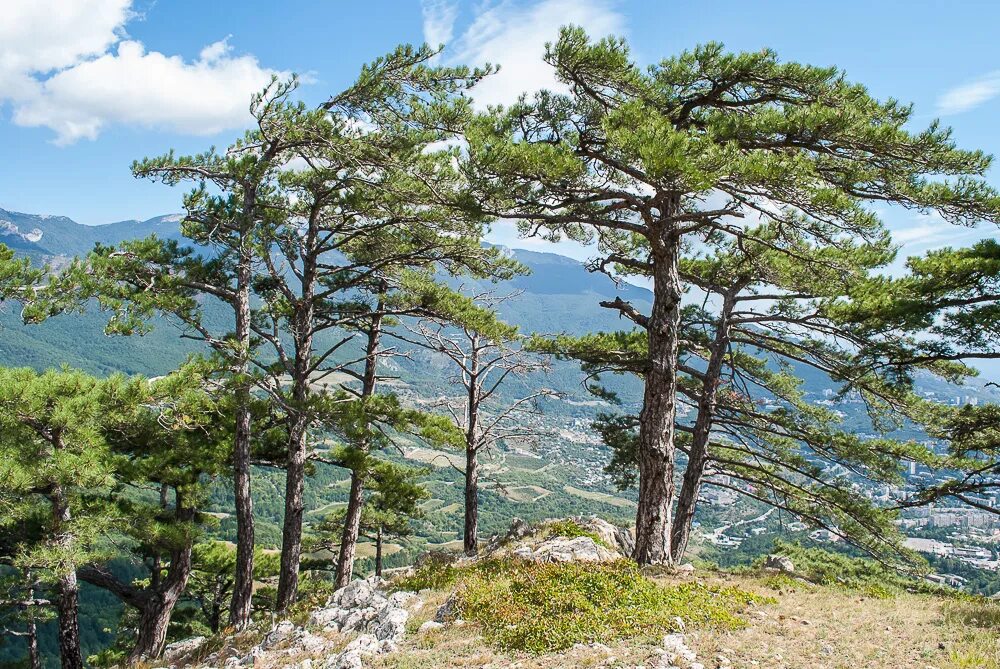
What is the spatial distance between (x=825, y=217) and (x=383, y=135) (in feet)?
23.2

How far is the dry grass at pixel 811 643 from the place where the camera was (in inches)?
197

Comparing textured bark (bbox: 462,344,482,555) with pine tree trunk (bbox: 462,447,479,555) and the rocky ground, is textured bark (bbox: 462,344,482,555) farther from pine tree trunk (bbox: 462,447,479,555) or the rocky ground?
the rocky ground

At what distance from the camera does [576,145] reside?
8.33 metres

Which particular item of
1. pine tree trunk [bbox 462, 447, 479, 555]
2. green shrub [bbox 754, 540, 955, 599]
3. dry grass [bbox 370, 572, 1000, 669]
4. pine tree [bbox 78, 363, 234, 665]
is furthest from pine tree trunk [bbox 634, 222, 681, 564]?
pine tree [bbox 78, 363, 234, 665]

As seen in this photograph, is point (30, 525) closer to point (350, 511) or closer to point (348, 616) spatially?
point (350, 511)

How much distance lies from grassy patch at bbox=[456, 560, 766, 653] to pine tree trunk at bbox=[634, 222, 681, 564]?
3.21 ft

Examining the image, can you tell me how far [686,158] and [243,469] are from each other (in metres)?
9.44

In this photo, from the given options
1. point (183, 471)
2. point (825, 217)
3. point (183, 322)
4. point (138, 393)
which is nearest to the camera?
point (825, 217)

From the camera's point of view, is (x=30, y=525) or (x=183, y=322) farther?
(x=30, y=525)

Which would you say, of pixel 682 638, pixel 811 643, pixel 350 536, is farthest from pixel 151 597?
pixel 811 643

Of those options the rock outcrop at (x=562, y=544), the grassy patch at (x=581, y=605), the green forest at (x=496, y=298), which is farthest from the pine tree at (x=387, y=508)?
the grassy patch at (x=581, y=605)

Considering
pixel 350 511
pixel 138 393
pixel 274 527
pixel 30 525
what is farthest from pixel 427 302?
pixel 274 527

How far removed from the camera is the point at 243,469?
35.2ft

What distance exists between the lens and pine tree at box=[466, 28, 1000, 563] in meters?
6.89
